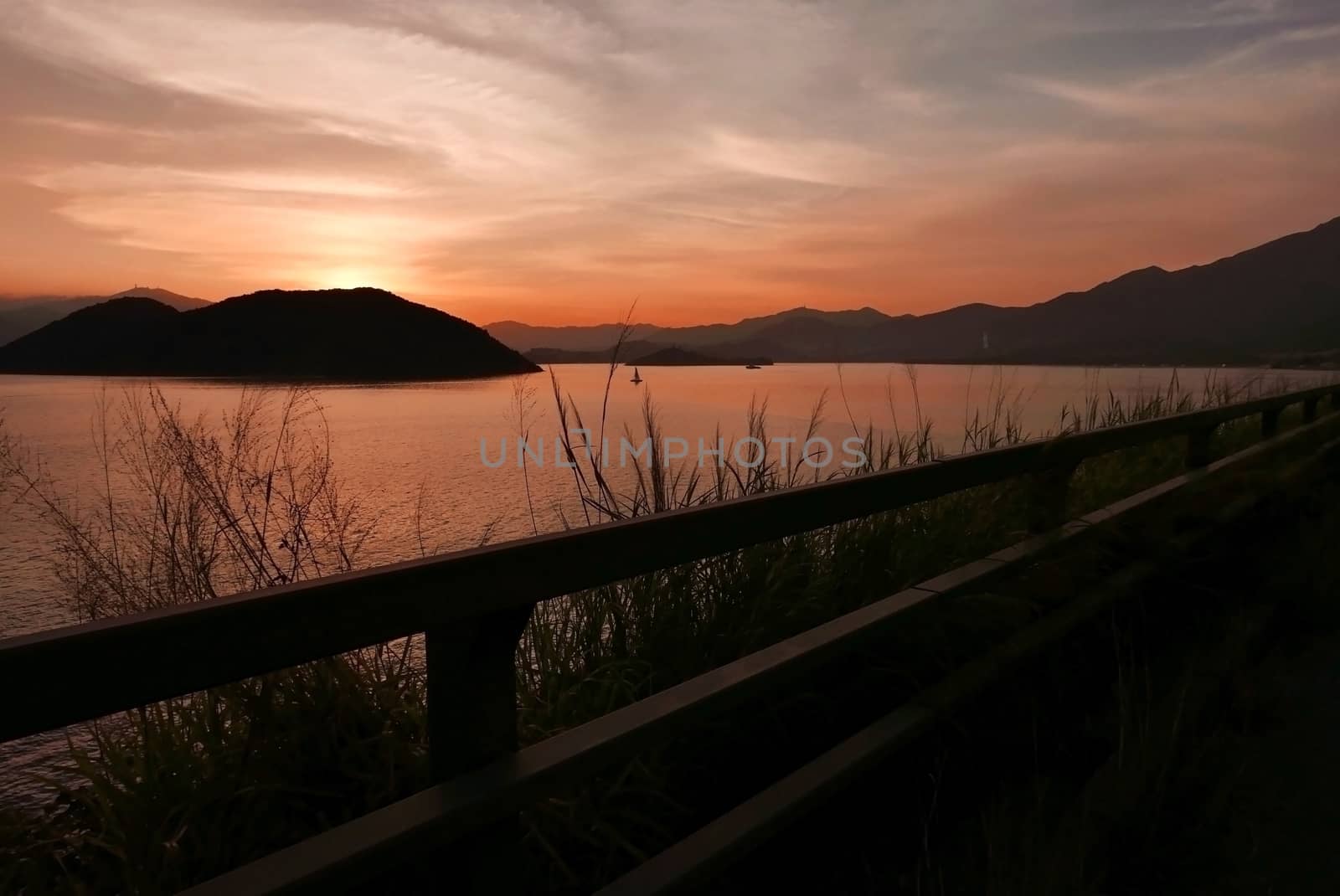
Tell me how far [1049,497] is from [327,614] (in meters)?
3.47

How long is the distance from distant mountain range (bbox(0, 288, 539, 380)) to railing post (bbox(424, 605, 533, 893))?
96.0 meters

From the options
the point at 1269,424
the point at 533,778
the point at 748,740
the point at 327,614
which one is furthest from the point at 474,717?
the point at 1269,424

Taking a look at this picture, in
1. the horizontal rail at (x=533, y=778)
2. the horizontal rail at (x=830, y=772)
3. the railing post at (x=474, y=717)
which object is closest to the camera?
the horizontal rail at (x=533, y=778)

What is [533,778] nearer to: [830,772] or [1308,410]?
[830,772]

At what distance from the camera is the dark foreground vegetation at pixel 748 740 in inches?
101

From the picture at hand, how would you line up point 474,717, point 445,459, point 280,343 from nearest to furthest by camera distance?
point 474,717 → point 445,459 → point 280,343

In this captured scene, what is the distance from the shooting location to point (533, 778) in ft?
5.27

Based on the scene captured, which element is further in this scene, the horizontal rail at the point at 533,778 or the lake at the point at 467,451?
the lake at the point at 467,451

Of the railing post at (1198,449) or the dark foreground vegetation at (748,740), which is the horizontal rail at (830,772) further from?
the railing post at (1198,449)

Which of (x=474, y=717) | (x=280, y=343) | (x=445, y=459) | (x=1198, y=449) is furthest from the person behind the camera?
(x=280, y=343)

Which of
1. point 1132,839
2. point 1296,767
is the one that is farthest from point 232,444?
point 1296,767

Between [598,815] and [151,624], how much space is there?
178 centimetres

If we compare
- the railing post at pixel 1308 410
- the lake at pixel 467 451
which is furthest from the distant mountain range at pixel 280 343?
the railing post at pixel 1308 410

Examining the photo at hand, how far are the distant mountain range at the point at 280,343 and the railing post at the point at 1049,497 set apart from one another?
311 feet
